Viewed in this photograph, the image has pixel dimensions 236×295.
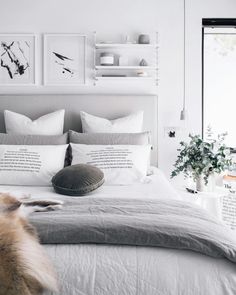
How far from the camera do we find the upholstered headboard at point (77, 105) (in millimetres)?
3418

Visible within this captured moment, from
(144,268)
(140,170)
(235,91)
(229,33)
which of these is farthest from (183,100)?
(144,268)

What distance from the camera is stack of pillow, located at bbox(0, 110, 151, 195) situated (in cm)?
236

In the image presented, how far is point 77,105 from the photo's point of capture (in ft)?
11.2

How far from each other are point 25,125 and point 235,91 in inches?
80.3

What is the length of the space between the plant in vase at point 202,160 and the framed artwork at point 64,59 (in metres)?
1.22

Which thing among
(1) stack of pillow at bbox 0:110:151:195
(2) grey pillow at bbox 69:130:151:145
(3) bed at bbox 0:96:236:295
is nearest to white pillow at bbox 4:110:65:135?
(1) stack of pillow at bbox 0:110:151:195

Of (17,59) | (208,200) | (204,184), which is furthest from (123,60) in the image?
(208,200)

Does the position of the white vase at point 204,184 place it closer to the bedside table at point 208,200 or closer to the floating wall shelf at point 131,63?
the bedside table at point 208,200

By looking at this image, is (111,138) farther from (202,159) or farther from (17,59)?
(17,59)

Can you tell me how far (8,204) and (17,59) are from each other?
2166 mm

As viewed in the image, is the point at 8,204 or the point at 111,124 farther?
the point at 111,124

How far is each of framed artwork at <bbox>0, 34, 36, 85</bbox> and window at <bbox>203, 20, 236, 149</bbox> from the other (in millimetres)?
1676

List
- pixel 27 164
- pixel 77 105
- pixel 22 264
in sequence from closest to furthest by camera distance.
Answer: pixel 22 264
pixel 27 164
pixel 77 105

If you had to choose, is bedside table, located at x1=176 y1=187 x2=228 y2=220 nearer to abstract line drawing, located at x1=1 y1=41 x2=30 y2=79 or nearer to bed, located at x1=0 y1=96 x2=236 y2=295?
bed, located at x1=0 y1=96 x2=236 y2=295
